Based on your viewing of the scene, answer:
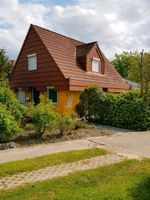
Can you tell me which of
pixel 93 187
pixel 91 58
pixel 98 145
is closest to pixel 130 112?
pixel 98 145

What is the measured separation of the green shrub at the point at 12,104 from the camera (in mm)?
12961

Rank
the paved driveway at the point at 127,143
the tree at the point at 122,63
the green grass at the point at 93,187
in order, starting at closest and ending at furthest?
the green grass at the point at 93,187 → the paved driveway at the point at 127,143 → the tree at the point at 122,63

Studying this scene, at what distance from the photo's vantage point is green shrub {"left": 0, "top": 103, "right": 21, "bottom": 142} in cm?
1158

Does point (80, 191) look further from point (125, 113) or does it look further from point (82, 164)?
point (125, 113)

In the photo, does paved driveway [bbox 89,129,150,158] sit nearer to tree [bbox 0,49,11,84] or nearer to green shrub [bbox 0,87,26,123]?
green shrub [bbox 0,87,26,123]

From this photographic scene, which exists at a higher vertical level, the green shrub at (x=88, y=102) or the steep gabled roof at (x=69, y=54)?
the steep gabled roof at (x=69, y=54)

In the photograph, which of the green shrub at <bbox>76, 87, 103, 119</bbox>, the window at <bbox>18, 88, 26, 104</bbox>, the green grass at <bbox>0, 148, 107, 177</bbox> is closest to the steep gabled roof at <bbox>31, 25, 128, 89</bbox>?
the green shrub at <bbox>76, 87, 103, 119</bbox>

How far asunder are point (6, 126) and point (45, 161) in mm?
3469

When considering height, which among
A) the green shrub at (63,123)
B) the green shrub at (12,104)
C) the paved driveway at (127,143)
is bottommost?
the paved driveway at (127,143)

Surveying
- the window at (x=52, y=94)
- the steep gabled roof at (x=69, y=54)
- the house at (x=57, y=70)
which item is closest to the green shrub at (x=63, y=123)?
the house at (x=57, y=70)

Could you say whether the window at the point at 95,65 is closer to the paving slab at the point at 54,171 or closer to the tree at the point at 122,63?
the paving slab at the point at 54,171

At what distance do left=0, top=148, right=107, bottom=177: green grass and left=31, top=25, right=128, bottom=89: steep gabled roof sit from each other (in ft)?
41.8

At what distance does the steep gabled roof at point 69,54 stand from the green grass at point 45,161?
502 inches

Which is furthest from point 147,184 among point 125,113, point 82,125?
point 125,113
